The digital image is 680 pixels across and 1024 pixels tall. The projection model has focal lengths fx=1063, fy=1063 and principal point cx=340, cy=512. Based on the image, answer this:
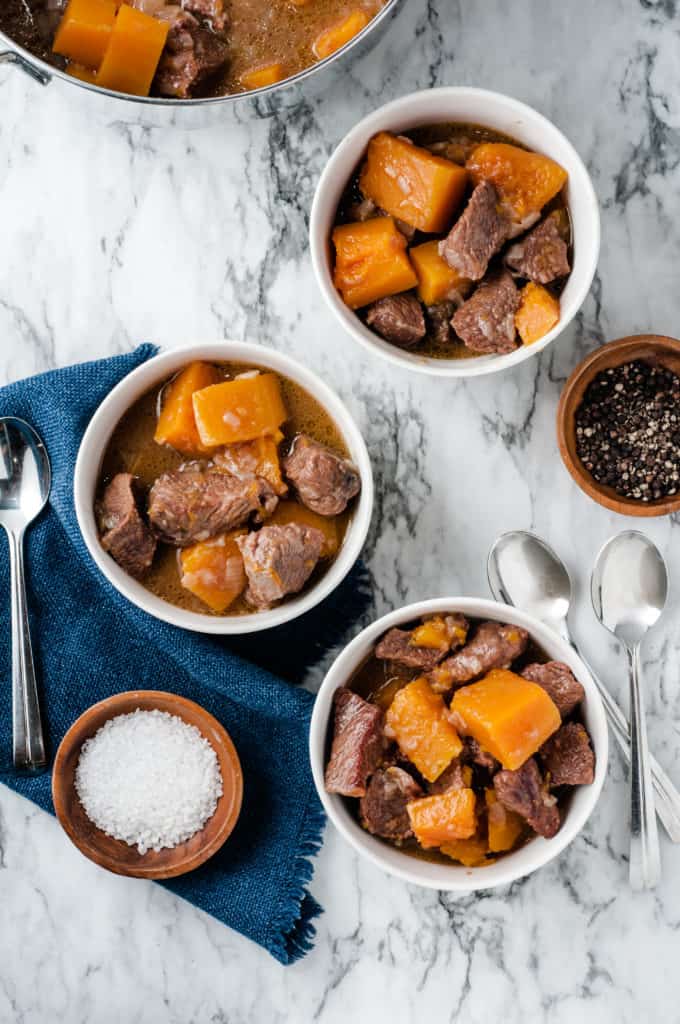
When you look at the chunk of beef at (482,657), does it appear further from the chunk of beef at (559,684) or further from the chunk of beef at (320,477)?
the chunk of beef at (320,477)

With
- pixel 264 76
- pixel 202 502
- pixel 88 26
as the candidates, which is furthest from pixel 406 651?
pixel 88 26

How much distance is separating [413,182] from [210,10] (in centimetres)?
66

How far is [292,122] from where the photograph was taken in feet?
9.45

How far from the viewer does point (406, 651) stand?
2.56m

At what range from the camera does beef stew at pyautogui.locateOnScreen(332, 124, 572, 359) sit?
8.25 feet

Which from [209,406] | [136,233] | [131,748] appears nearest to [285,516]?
[209,406]

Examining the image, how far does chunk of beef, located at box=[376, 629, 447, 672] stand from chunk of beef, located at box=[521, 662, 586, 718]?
8.8 inches

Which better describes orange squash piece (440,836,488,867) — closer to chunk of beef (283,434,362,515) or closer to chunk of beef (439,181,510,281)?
chunk of beef (283,434,362,515)

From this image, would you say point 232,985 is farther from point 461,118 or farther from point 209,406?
point 461,118

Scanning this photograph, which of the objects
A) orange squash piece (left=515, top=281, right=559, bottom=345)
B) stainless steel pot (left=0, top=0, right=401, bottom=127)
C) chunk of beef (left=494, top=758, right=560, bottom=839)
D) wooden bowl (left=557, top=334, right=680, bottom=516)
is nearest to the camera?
stainless steel pot (left=0, top=0, right=401, bottom=127)

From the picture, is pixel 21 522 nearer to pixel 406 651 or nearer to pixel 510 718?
pixel 406 651

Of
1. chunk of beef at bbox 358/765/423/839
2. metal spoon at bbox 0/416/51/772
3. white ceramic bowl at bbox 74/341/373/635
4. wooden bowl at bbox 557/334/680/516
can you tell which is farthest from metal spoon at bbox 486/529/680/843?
metal spoon at bbox 0/416/51/772

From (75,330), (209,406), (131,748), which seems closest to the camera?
(209,406)

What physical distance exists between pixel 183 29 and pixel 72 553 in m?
1.35
